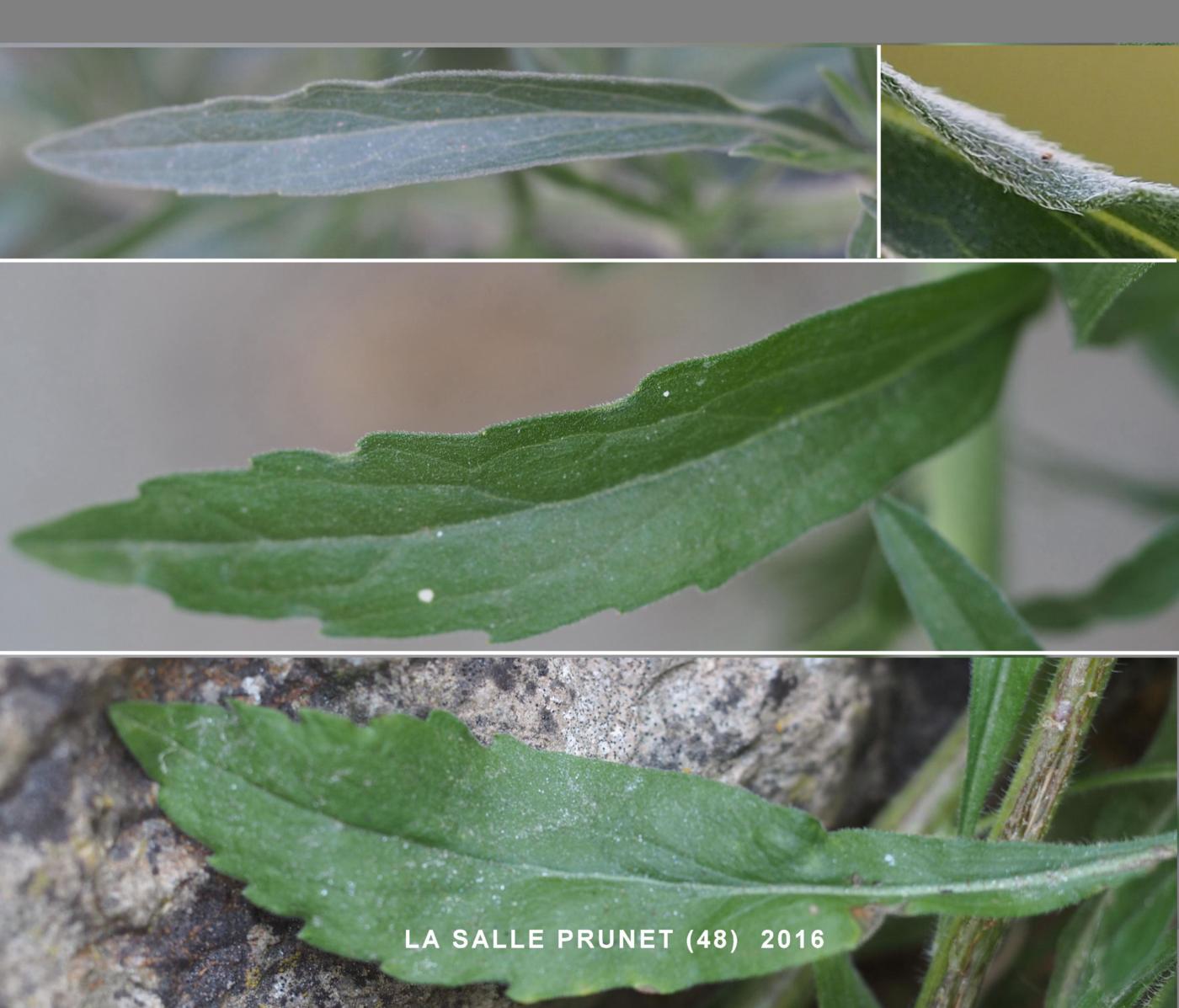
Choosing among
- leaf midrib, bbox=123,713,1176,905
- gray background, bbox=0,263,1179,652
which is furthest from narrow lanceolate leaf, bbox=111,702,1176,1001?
gray background, bbox=0,263,1179,652

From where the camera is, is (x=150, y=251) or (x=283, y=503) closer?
(x=283, y=503)

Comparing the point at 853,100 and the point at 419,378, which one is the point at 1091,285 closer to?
the point at 853,100

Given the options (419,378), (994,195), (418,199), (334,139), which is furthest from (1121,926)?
(419,378)

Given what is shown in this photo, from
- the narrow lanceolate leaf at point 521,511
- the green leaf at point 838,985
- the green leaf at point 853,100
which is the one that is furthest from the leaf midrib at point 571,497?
the green leaf at point 838,985

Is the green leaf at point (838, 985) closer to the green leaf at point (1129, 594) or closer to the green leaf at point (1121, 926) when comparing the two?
the green leaf at point (1121, 926)

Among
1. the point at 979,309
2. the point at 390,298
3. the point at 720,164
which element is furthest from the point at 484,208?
the point at 979,309

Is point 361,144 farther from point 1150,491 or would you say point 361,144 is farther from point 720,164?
point 1150,491

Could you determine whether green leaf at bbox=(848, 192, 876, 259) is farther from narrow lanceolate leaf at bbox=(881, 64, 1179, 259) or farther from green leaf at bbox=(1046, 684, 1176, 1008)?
green leaf at bbox=(1046, 684, 1176, 1008)
